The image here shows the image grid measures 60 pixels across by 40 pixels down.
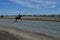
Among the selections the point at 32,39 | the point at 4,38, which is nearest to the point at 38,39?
the point at 32,39

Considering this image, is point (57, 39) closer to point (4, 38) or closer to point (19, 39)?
point (19, 39)

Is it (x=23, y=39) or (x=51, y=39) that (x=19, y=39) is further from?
(x=51, y=39)

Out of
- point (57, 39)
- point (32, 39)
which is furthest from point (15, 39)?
point (57, 39)

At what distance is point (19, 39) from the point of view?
1744 cm

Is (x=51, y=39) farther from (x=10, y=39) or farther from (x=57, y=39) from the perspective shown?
(x=10, y=39)

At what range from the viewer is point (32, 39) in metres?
17.9

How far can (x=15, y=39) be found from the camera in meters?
→ 17.2

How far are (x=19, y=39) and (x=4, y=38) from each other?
4.49ft

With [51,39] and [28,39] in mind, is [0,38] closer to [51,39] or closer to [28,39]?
[28,39]

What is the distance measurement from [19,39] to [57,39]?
4.11 meters

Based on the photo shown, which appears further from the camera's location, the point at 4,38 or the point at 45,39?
the point at 45,39

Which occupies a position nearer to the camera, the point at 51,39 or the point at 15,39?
the point at 15,39

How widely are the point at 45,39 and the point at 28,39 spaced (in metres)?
1.74

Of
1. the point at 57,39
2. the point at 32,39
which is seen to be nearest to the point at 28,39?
the point at 32,39
